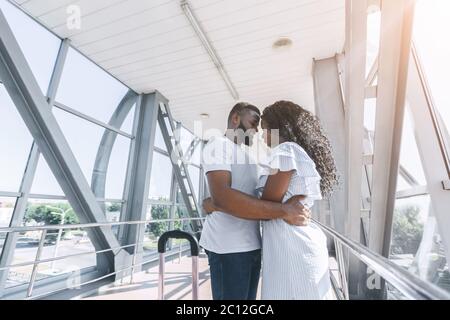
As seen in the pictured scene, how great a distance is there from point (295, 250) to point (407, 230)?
1734 millimetres

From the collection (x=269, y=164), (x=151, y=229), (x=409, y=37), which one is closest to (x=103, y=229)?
(x=151, y=229)

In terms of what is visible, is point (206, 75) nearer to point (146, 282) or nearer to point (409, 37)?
point (409, 37)

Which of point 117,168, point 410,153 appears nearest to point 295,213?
point 410,153

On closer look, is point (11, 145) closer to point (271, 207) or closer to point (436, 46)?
point (271, 207)

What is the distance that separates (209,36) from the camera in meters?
2.50

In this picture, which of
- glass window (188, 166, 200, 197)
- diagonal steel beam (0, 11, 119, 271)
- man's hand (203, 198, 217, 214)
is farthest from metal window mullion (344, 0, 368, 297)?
glass window (188, 166, 200, 197)

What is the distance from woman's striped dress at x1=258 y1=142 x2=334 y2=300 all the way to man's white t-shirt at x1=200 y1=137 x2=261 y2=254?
9cm

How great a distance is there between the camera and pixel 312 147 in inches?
32.8

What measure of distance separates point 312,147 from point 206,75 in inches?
106

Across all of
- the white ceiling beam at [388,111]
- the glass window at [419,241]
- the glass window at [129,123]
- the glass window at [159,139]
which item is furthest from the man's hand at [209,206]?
the glass window at [159,139]

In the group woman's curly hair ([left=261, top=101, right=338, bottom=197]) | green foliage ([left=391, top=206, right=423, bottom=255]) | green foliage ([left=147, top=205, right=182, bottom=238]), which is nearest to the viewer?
woman's curly hair ([left=261, top=101, right=338, bottom=197])

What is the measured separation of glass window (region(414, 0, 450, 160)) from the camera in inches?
55.9

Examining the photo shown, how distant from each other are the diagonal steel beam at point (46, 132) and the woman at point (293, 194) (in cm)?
226

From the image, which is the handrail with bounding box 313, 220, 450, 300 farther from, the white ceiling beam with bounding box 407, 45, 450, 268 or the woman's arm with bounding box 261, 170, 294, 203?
the white ceiling beam with bounding box 407, 45, 450, 268
